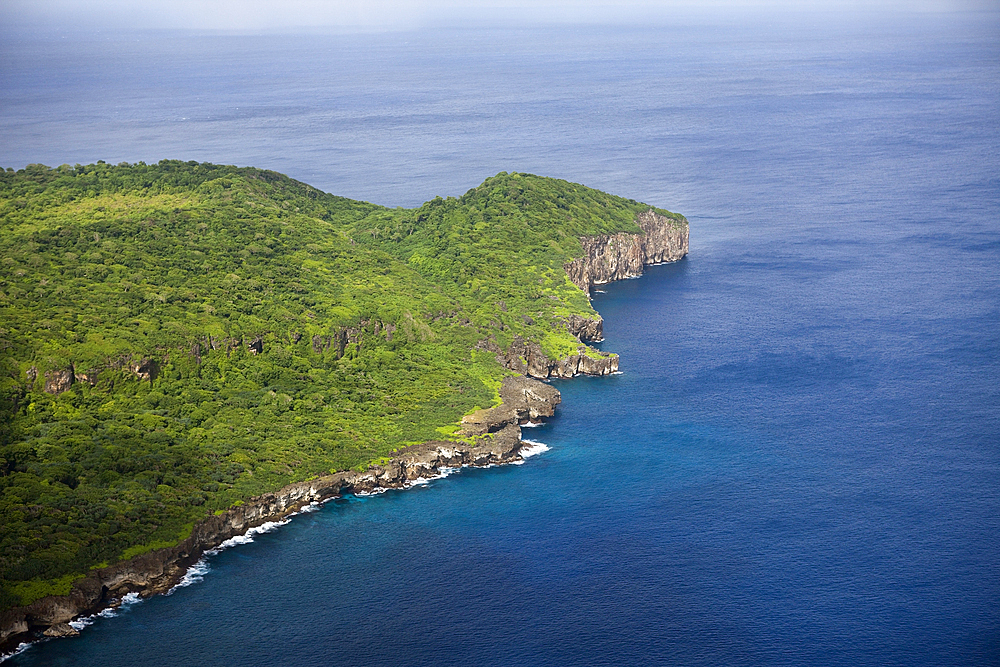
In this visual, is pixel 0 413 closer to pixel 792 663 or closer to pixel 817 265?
pixel 792 663

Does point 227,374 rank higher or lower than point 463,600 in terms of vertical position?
higher

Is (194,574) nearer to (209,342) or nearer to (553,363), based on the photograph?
(209,342)

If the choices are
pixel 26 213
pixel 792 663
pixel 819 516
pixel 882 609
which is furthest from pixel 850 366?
pixel 26 213

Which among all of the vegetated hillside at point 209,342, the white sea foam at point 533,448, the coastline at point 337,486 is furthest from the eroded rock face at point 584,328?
the white sea foam at point 533,448

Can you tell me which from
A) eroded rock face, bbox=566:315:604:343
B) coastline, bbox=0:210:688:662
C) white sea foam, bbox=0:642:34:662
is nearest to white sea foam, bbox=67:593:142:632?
coastline, bbox=0:210:688:662

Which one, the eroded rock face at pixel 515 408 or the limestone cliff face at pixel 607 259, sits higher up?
the limestone cliff face at pixel 607 259

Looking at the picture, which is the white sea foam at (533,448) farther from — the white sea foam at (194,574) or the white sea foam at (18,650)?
the white sea foam at (18,650)

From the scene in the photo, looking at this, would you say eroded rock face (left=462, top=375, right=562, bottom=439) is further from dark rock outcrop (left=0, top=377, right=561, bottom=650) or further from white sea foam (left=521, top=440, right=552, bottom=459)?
white sea foam (left=521, top=440, right=552, bottom=459)
